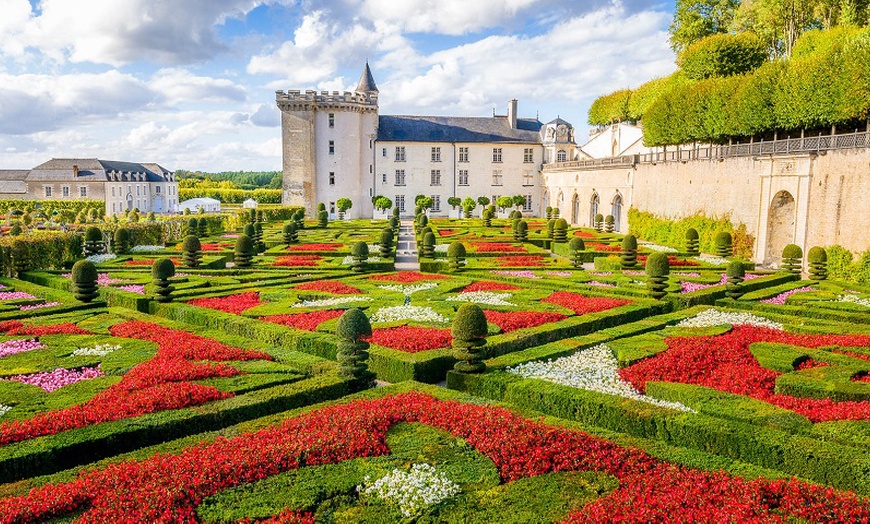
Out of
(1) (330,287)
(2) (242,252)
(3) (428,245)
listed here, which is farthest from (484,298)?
(2) (242,252)

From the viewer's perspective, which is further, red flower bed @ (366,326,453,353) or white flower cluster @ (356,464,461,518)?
red flower bed @ (366,326,453,353)

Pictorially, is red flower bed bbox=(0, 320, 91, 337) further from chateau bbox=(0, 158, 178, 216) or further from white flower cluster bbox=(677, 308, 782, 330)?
chateau bbox=(0, 158, 178, 216)

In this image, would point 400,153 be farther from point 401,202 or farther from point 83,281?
point 83,281

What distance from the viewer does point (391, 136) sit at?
5888 centimetres

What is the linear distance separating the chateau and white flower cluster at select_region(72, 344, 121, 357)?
60048mm

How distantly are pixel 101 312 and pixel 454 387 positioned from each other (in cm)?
890

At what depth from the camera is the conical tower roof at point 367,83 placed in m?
58.3

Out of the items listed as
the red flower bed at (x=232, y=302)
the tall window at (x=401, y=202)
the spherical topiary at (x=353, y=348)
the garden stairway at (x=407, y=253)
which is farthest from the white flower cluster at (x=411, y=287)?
the tall window at (x=401, y=202)

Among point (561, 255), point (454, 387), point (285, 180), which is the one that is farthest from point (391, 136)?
point (454, 387)

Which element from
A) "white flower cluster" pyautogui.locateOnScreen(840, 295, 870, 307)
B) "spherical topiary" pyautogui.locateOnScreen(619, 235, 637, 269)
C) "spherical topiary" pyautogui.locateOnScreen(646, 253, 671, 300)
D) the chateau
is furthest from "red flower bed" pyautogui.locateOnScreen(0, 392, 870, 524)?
the chateau

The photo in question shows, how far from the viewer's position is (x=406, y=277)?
66.2 ft

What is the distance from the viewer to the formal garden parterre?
620 centimetres

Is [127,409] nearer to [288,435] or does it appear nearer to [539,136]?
[288,435]

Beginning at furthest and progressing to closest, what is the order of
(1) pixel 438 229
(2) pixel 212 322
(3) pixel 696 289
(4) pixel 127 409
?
(1) pixel 438 229 → (3) pixel 696 289 → (2) pixel 212 322 → (4) pixel 127 409
